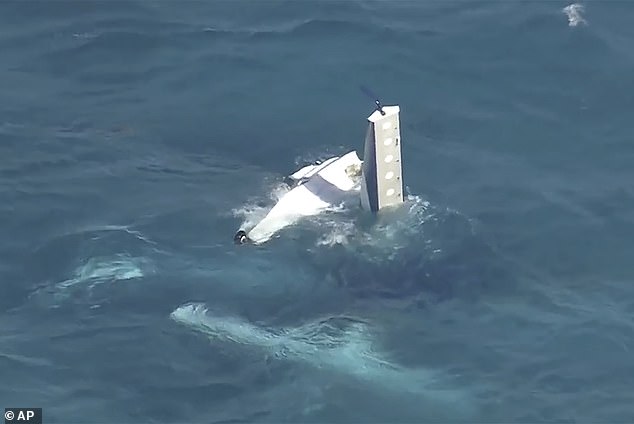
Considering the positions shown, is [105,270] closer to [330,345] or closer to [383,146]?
[330,345]

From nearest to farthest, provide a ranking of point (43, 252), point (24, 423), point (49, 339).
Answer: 1. point (24, 423)
2. point (49, 339)
3. point (43, 252)

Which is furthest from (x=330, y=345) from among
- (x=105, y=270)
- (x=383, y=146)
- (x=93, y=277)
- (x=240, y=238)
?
(x=93, y=277)

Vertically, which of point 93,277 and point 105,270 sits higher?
point 105,270

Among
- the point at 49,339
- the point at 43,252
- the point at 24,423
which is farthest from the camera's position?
the point at 43,252

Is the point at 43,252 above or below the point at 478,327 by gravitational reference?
above

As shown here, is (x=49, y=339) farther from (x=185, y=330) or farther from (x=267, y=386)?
(x=267, y=386)

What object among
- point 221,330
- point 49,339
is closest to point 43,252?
point 49,339

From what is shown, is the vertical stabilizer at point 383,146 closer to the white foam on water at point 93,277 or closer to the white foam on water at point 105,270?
the white foam on water at point 93,277

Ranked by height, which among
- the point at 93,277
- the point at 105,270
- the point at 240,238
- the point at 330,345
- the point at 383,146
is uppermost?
the point at 383,146

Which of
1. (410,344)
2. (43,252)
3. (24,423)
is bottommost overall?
(24,423)

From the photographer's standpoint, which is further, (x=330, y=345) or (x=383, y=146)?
(x=383, y=146)

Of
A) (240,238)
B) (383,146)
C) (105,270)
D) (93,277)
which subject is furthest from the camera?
(240,238)
